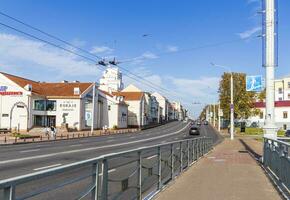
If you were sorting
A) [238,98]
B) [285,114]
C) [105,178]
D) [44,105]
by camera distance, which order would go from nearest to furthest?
[105,178] < [44,105] < [238,98] < [285,114]

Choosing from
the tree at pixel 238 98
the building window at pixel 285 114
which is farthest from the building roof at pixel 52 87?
the building window at pixel 285 114

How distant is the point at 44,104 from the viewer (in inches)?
3083

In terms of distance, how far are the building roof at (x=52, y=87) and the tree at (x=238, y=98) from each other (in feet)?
88.2

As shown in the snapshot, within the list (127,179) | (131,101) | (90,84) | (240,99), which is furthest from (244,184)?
(131,101)

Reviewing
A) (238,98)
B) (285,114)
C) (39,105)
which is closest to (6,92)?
(39,105)

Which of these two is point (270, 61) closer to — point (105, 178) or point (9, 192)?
point (105, 178)

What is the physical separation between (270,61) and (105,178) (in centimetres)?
1555

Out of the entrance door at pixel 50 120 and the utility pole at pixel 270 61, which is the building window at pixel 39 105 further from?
the utility pole at pixel 270 61

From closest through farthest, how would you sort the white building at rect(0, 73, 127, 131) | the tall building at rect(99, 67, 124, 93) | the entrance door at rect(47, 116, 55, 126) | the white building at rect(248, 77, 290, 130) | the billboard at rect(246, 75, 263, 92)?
the billboard at rect(246, 75, 263, 92) → the white building at rect(0, 73, 127, 131) → the entrance door at rect(47, 116, 55, 126) → the white building at rect(248, 77, 290, 130) → the tall building at rect(99, 67, 124, 93)

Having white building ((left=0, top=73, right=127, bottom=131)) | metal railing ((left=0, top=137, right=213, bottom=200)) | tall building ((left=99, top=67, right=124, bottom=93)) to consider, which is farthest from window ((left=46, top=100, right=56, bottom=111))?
tall building ((left=99, top=67, right=124, bottom=93))

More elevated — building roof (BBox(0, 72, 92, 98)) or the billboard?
building roof (BBox(0, 72, 92, 98))

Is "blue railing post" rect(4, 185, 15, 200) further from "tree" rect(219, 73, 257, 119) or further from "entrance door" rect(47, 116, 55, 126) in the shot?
"tree" rect(219, 73, 257, 119)

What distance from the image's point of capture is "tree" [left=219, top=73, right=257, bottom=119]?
93062mm

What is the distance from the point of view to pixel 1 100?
242 feet
